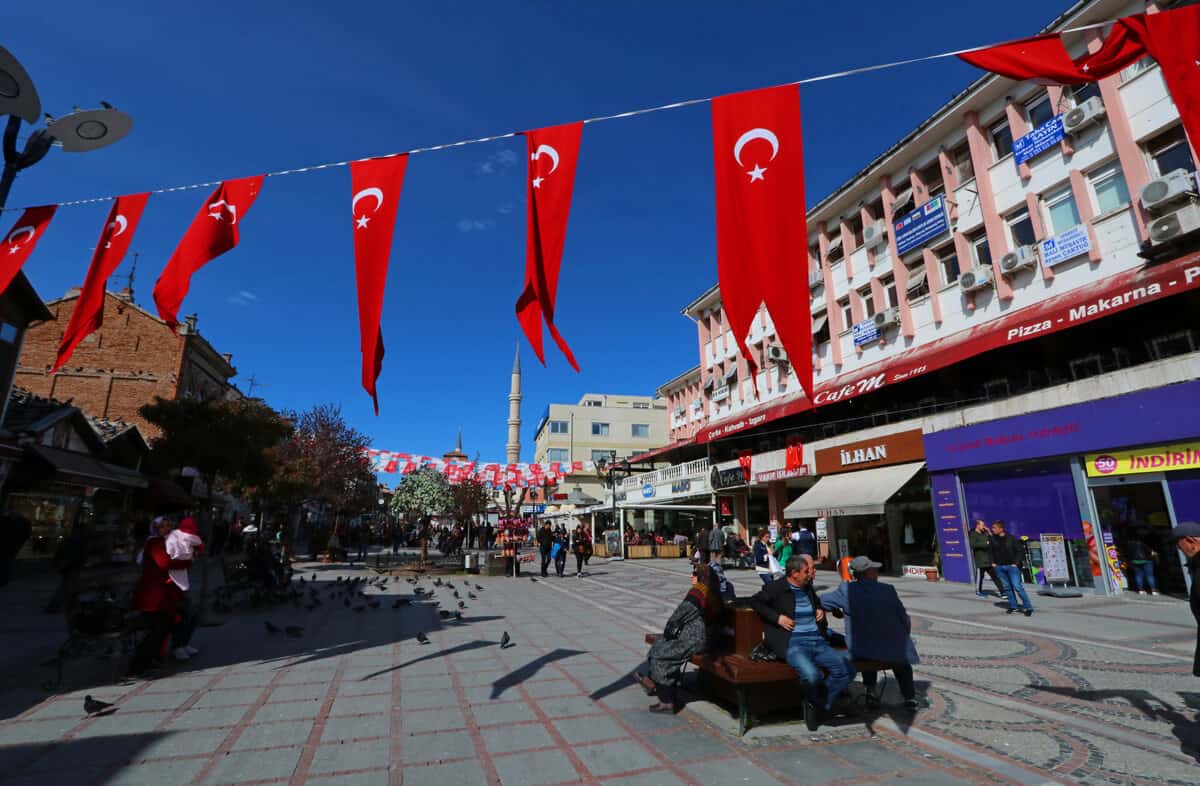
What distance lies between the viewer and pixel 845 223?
20.7 m

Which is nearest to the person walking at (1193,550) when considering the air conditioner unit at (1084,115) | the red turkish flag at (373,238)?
the red turkish flag at (373,238)

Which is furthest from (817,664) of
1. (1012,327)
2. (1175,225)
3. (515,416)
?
(515,416)

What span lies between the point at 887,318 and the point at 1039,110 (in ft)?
20.7

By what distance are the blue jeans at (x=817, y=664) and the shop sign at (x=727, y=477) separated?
64.7 feet

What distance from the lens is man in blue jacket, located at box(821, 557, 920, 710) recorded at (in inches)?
176

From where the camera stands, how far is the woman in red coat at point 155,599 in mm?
5695

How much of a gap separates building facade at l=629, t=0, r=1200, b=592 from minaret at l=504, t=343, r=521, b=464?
5962 centimetres

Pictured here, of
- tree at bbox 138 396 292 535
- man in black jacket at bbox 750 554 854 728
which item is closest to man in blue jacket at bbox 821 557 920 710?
man in black jacket at bbox 750 554 854 728

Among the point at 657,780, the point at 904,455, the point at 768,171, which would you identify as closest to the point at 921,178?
the point at 904,455

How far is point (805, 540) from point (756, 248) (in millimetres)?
13077

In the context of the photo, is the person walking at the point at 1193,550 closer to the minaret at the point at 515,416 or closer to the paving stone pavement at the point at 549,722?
the paving stone pavement at the point at 549,722

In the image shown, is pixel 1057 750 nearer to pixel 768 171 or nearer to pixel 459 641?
pixel 768 171

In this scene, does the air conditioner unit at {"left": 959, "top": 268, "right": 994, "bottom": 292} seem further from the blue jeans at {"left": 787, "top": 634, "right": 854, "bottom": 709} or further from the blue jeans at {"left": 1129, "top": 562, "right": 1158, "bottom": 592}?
the blue jeans at {"left": 787, "top": 634, "right": 854, "bottom": 709}

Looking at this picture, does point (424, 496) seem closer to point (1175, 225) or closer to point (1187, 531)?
point (1187, 531)
